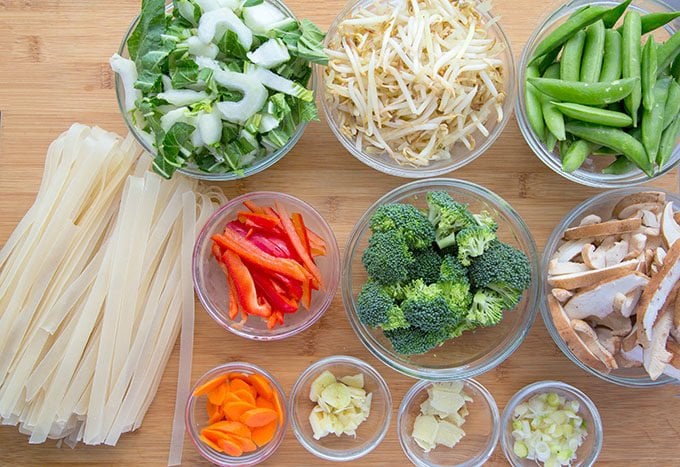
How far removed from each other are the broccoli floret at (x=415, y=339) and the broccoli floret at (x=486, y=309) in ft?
0.39

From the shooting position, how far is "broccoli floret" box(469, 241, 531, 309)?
212cm

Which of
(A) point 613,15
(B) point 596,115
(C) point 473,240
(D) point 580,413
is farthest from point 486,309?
(A) point 613,15

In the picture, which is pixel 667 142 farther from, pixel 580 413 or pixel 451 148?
pixel 580 413

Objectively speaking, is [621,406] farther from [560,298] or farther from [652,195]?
[652,195]

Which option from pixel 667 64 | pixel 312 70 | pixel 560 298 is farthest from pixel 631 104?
pixel 312 70

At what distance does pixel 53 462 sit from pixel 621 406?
6.83 ft

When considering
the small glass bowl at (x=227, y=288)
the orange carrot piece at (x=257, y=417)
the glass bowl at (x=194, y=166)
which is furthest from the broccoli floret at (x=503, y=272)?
the orange carrot piece at (x=257, y=417)

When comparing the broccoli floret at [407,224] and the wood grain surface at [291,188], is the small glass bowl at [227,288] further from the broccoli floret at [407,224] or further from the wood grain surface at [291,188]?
the broccoli floret at [407,224]

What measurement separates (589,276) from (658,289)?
20 centimetres

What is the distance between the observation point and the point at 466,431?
239 centimetres

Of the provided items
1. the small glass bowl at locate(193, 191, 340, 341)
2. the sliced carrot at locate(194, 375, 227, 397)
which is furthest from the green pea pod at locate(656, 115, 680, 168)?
the sliced carrot at locate(194, 375, 227, 397)

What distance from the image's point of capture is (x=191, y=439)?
2363 millimetres

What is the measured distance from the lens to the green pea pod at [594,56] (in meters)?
2.09

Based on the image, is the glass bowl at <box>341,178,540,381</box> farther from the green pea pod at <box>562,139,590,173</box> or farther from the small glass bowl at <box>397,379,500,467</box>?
the green pea pod at <box>562,139,590,173</box>
